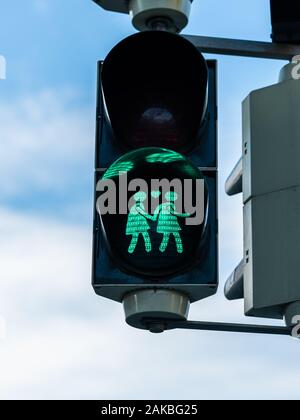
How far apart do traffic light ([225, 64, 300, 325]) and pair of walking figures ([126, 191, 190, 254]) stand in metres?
0.24

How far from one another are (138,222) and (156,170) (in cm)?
23

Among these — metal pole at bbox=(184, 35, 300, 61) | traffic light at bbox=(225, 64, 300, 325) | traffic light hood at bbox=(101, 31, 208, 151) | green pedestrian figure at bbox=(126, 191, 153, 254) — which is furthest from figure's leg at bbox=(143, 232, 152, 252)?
metal pole at bbox=(184, 35, 300, 61)

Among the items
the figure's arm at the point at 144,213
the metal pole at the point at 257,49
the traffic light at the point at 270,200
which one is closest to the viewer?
the traffic light at the point at 270,200

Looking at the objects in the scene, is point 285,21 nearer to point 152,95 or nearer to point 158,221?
point 152,95

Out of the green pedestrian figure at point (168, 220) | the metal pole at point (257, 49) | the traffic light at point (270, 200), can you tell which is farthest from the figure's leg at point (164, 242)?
the metal pole at point (257, 49)

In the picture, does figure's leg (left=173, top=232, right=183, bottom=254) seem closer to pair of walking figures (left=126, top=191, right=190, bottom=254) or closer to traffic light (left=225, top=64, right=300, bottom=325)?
pair of walking figures (left=126, top=191, right=190, bottom=254)

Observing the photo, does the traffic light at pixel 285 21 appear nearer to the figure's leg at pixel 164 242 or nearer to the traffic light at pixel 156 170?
the traffic light at pixel 156 170

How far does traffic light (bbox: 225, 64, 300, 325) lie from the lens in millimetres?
3232

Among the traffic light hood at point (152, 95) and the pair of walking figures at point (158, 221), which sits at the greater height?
the traffic light hood at point (152, 95)

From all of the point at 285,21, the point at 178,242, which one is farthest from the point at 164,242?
the point at 285,21

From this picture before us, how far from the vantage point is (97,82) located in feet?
13.1

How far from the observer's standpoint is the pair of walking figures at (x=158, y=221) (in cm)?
336

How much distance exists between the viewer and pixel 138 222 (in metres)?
3.39
